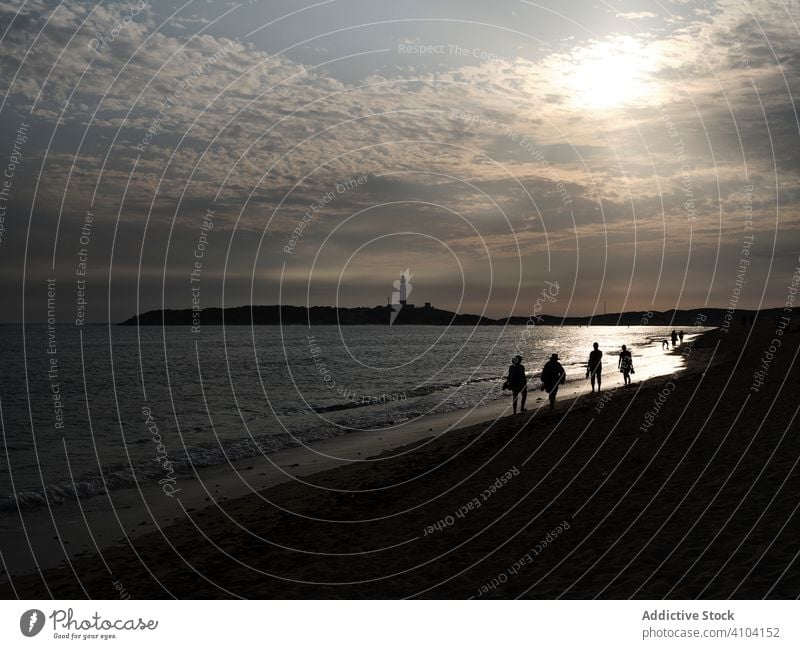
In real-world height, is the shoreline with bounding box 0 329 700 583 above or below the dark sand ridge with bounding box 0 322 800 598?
below

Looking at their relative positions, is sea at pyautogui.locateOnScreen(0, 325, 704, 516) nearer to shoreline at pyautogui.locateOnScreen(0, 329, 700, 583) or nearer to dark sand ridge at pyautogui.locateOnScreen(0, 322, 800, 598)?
shoreline at pyautogui.locateOnScreen(0, 329, 700, 583)

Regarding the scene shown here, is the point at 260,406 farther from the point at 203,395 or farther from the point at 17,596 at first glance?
the point at 17,596

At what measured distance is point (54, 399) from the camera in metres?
45.3

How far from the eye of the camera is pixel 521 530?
374 inches

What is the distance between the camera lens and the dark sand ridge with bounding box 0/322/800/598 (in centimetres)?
748

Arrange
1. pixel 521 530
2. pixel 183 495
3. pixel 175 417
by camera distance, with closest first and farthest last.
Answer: pixel 521 530 < pixel 183 495 < pixel 175 417

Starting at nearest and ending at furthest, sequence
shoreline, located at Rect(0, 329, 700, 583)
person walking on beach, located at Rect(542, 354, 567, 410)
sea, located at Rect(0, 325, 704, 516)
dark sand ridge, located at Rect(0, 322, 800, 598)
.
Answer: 1. dark sand ridge, located at Rect(0, 322, 800, 598)
2. shoreline, located at Rect(0, 329, 700, 583)
3. sea, located at Rect(0, 325, 704, 516)
4. person walking on beach, located at Rect(542, 354, 567, 410)

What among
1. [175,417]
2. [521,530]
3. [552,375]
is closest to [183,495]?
[521,530]

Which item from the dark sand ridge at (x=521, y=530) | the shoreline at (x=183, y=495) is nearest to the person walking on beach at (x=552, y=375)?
the shoreline at (x=183, y=495)

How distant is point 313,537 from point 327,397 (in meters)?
29.7

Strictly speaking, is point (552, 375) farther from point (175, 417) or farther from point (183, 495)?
point (175, 417)

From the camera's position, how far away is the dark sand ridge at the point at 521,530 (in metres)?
7.48

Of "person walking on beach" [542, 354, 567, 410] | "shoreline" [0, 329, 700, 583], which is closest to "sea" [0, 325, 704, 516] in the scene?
"shoreline" [0, 329, 700, 583]

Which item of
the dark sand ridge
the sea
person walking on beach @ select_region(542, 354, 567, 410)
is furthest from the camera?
person walking on beach @ select_region(542, 354, 567, 410)
